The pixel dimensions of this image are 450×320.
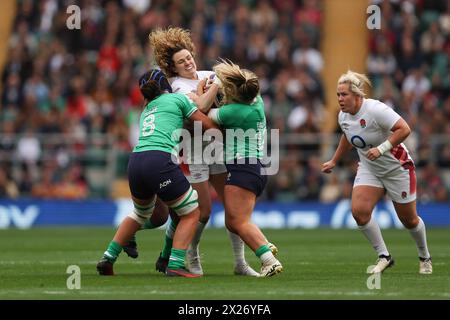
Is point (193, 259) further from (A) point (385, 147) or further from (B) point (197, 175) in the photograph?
(A) point (385, 147)

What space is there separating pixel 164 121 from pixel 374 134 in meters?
2.38

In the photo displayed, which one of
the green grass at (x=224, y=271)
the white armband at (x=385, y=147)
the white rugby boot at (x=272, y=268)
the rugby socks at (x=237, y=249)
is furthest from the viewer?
the rugby socks at (x=237, y=249)

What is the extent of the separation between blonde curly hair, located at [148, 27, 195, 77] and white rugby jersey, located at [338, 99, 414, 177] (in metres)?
1.92

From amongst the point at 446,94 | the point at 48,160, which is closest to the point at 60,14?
the point at 48,160

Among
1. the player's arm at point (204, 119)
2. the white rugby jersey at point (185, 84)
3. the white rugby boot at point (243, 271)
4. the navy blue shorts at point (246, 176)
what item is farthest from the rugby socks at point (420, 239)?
the white rugby jersey at point (185, 84)

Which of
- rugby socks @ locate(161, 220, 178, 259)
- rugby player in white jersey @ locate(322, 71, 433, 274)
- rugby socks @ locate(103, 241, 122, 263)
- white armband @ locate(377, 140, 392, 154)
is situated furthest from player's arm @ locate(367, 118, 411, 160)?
rugby socks @ locate(103, 241, 122, 263)

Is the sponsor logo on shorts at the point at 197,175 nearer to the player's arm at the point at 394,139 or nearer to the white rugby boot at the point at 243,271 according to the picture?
the white rugby boot at the point at 243,271

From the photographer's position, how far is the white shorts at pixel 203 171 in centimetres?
1220

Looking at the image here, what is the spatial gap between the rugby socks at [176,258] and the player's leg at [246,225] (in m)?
0.55

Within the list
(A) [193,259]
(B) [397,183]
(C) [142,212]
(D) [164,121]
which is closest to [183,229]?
(C) [142,212]

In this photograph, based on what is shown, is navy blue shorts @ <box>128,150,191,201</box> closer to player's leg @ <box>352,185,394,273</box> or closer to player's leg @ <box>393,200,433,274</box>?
player's leg @ <box>352,185,394,273</box>

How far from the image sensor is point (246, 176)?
11.5 m

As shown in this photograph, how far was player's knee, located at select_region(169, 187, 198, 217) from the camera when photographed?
449 inches
